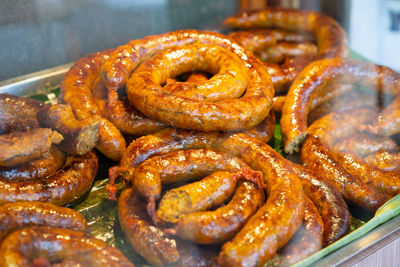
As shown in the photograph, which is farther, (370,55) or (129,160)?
(370,55)

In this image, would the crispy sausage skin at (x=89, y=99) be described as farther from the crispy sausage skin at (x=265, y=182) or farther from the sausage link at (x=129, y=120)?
the crispy sausage skin at (x=265, y=182)

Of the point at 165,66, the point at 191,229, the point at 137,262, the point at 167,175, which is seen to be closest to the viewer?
the point at 191,229

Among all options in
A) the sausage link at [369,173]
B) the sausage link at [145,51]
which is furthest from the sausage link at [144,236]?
the sausage link at [369,173]

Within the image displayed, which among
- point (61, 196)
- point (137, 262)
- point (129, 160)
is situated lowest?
point (137, 262)

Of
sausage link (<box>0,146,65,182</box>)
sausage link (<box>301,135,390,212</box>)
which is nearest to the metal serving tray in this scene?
sausage link (<box>301,135,390,212</box>)

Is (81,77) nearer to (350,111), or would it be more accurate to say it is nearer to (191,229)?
(191,229)

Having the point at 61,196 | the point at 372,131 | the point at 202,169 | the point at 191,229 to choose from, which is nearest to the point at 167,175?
the point at 202,169

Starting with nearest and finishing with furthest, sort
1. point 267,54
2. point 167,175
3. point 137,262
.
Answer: point 137,262
point 167,175
point 267,54

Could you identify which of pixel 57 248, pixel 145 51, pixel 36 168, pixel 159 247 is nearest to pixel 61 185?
pixel 36 168
